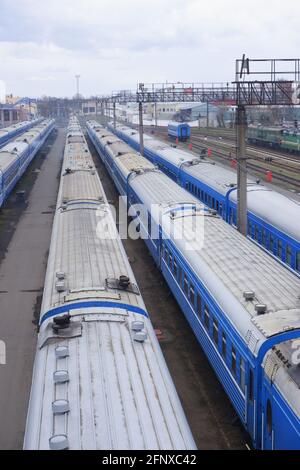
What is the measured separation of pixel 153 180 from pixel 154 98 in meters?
17.7

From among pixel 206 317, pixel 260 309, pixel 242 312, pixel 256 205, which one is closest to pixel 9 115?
pixel 256 205

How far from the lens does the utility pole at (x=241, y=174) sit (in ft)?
74.9

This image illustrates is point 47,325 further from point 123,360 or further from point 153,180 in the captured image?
point 153,180

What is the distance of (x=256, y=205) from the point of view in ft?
77.1

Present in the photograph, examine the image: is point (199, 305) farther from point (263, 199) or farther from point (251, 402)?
point (263, 199)

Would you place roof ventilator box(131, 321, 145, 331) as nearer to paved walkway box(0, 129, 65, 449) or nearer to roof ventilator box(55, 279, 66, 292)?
roof ventilator box(55, 279, 66, 292)

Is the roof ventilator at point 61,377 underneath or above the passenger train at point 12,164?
underneath

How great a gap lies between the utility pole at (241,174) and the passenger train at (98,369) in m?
7.91

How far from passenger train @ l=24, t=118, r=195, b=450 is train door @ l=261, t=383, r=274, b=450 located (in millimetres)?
2120

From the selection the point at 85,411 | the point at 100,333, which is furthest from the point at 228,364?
the point at 85,411

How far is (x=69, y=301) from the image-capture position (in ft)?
42.5

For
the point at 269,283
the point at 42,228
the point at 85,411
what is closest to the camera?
the point at 85,411
